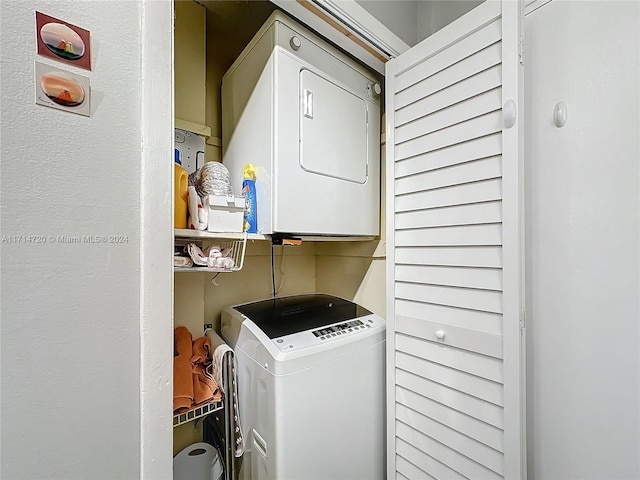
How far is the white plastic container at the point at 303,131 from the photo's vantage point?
3.74ft

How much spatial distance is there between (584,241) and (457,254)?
0.37m

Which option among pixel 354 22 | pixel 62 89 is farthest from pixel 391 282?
pixel 62 89

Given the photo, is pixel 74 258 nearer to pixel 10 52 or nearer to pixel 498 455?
pixel 10 52

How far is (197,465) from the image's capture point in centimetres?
133

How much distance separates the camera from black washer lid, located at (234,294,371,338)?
1258 mm

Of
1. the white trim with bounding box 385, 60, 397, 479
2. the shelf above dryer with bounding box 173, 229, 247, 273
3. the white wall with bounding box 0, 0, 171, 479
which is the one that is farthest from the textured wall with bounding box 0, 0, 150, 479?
the white trim with bounding box 385, 60, 397, 479

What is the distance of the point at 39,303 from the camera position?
0.58m

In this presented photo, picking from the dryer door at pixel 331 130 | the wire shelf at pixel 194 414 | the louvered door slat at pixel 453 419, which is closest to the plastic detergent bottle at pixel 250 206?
the dryer door at pixel 331 130

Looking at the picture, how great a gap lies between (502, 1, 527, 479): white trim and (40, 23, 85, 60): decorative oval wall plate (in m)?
1.16

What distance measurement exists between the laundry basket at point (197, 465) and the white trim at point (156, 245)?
780mm

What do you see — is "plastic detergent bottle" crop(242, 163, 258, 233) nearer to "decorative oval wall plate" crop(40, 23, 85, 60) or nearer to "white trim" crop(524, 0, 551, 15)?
"decorative oval wall plate" crop(40, 23, 85, 60)

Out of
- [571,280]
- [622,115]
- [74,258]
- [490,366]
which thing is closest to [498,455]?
[490,366]

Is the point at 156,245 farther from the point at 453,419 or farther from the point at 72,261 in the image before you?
the point at 453,419

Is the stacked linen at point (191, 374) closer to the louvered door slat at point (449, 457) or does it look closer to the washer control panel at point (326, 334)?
the washer control panel at point (326, 334)
